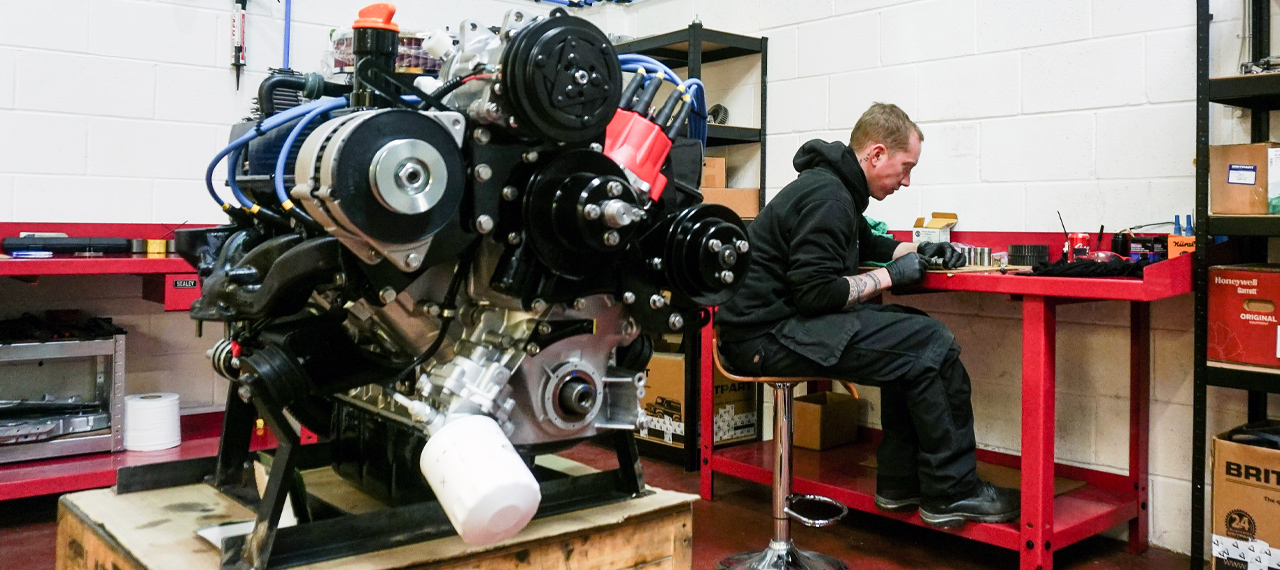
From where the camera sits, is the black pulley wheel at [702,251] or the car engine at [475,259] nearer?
the car engine at [475,259]

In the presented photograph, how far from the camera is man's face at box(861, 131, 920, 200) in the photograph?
2.85 metres

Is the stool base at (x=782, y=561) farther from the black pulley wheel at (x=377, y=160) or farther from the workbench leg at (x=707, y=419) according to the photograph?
the black pulley wheel at (x=377, y=160)

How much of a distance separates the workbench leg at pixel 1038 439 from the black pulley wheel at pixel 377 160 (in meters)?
Result: 1.91

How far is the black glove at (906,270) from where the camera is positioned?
2684mm

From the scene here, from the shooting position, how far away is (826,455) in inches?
133

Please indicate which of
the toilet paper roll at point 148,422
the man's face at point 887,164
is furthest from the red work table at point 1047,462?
the toilet paper roll at point 148,422

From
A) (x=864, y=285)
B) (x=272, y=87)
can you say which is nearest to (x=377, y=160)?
(x=272, y=87)

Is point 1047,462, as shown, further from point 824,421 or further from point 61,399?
point 61,399

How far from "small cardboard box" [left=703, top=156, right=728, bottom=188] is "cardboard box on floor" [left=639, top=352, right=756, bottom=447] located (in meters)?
0.70

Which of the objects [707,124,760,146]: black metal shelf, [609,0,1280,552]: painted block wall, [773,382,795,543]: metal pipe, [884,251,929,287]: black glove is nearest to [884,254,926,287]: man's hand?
[884,251,929,287]: black glove

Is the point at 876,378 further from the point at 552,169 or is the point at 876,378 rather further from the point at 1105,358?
the point at 552,169

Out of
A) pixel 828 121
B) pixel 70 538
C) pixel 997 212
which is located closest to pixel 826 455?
pixel 997 212

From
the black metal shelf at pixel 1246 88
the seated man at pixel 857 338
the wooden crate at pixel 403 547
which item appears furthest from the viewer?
the seated man at pixel 857 338

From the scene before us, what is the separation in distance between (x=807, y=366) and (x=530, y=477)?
1.68 m
